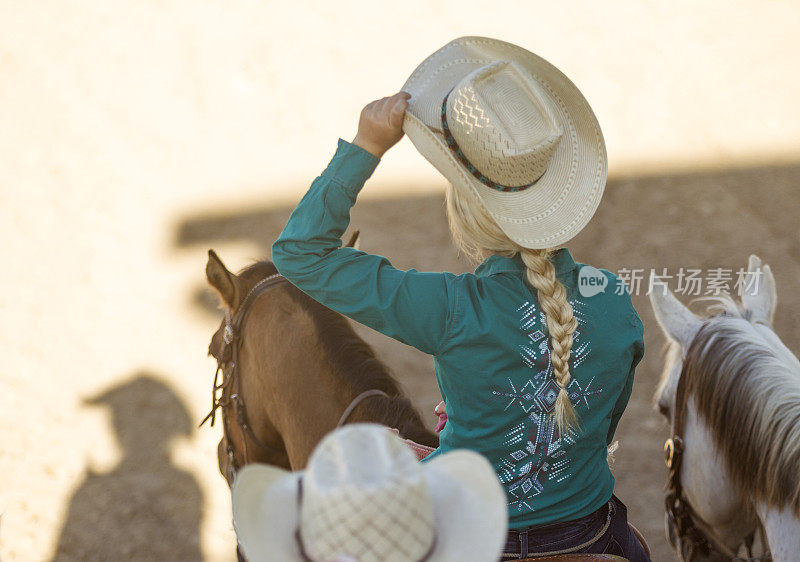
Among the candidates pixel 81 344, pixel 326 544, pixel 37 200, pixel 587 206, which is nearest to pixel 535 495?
pixel 587 206

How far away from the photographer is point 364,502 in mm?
1081

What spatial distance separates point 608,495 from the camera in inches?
78.9

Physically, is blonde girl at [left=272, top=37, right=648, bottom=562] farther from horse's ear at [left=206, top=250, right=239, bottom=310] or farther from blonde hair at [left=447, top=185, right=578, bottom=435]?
horse's ear at [left=206, top=250, right=239, bottom=310]

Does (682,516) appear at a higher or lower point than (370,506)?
lower

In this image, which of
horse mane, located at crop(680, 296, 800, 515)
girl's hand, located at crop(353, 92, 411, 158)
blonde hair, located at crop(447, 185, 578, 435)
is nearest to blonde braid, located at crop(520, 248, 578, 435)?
blonde hair, located at crop(447, 185, 578, 435)

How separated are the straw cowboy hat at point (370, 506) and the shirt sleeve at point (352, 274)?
458 millimetres

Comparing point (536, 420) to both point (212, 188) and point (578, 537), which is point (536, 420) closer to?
point (578, 537)

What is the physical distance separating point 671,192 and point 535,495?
4.55 m

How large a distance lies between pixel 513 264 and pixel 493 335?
0.19 meters

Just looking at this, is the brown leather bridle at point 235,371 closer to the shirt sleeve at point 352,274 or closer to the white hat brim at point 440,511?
the shirt sleeve at point 352,274

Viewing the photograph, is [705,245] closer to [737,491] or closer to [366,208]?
[366,208]

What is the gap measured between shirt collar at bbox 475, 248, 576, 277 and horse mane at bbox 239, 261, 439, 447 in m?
0.60

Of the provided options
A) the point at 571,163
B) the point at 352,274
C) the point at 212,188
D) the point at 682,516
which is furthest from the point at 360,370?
the point at 212,188

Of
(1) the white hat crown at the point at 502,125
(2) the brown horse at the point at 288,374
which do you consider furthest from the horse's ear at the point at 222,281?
(1) the white hat crown at the point at 502,125
